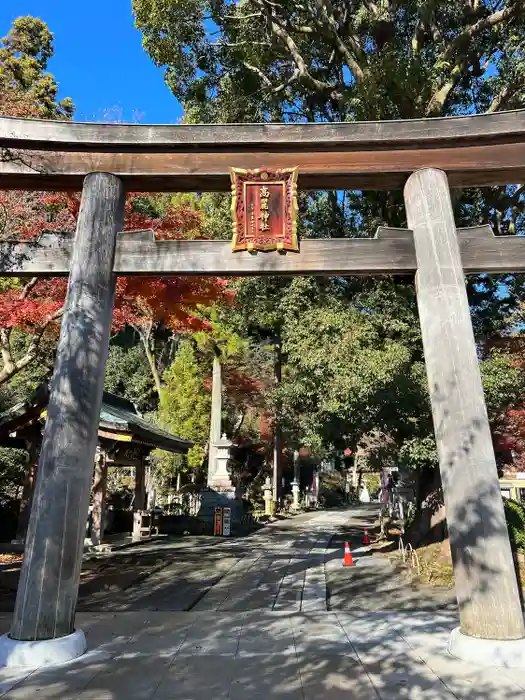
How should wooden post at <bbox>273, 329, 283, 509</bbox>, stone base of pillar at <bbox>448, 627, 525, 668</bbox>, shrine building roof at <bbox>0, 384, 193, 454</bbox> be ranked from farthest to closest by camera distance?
wooden post at <bbox>273, 329, 283, 509</bbox> < shrine building roof at <bbox>0, 384, 193, 454</bbox> < stone base of pillar at <bbox>448, 627, 525, 668</bbox>

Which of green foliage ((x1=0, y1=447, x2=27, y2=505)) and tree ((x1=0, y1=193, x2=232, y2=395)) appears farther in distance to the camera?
green foliage ((x1=0, y1=447, x2=27, y2=505))

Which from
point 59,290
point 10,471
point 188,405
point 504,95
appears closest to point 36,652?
point 59,290

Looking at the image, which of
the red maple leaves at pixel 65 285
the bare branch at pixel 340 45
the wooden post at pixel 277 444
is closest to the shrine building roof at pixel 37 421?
the red maple leaves at pixel 65 285

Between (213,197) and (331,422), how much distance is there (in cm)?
1077

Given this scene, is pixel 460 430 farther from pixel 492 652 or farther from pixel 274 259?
pixel 274 259

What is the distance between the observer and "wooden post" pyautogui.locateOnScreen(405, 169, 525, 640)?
4.74 m

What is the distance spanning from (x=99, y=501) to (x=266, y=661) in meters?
11.2

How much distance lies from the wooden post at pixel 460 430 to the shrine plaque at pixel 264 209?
160 cm

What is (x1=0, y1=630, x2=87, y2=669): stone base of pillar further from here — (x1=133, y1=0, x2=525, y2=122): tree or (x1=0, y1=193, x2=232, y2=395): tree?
(x1=133, y1=0, x2=525, y2=122): tree

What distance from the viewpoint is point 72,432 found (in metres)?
Result: 5.20

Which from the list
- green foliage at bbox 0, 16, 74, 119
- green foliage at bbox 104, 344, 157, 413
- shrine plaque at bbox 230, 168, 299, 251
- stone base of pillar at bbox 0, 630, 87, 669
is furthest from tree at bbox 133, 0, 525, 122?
green foliage at bbox 104, 344, 157, 413

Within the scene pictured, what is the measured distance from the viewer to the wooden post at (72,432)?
472 cm

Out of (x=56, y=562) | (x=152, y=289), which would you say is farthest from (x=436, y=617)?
(x=152, y=289)

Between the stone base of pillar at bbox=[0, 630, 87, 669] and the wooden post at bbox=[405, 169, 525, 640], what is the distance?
3937 millimetres
